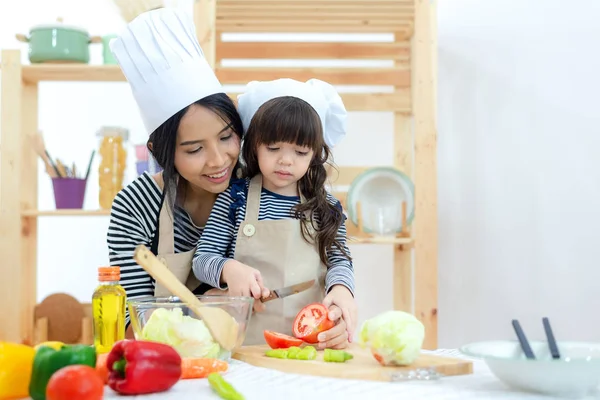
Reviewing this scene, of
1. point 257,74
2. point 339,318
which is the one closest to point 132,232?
point 339,318

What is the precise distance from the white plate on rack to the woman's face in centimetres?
115

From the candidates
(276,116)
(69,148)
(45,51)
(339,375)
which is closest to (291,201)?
(276,116)

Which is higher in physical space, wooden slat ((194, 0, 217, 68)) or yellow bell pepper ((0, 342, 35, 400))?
wooden slat ((194, 0, 217, 68))

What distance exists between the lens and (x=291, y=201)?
1.51 m

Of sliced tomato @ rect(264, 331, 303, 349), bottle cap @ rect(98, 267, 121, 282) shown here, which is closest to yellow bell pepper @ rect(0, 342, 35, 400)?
bottle cap @ rect(98, 267, 121, 282)

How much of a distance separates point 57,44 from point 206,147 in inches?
53.7

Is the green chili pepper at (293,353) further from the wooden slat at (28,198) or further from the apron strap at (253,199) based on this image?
the wooden slat at (28,198)

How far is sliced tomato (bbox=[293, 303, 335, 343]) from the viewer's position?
1142mm

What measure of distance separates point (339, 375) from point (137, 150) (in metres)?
1.90

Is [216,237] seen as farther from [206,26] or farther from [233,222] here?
[206,26]

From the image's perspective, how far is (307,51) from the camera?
108 inches

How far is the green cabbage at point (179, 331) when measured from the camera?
0.92m

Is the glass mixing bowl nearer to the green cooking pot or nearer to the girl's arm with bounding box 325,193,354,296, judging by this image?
the girl's arm with bounding box 325,193,354,296

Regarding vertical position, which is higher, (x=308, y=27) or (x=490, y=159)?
(x=308, y=27)
